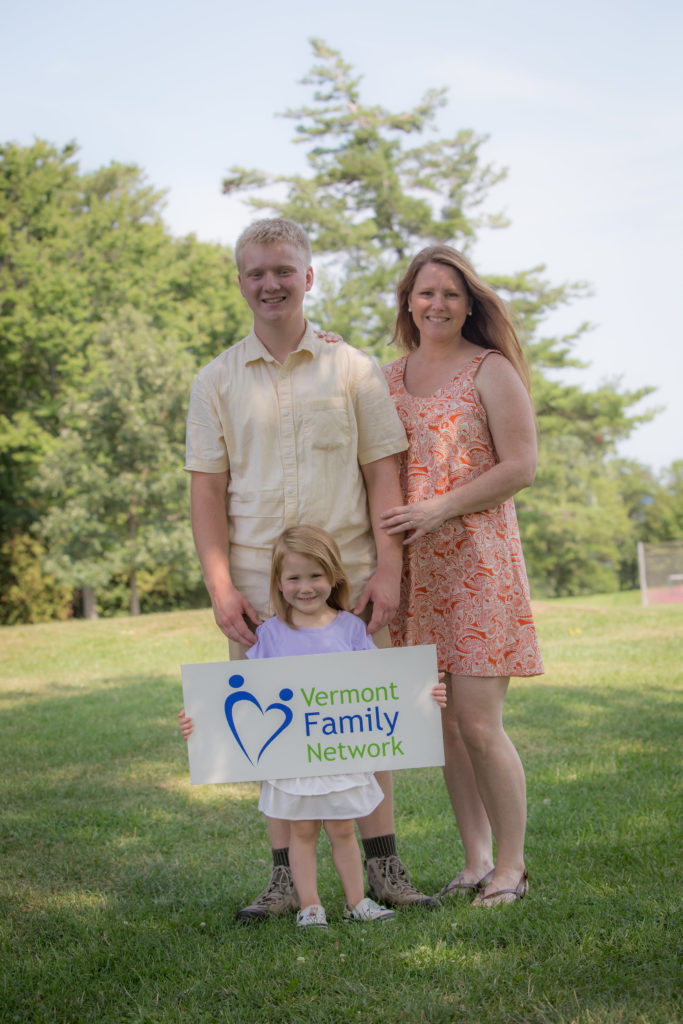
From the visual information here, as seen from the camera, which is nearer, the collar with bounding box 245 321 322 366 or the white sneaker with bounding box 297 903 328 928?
the white sneaker with bounding box 297 903 328 928

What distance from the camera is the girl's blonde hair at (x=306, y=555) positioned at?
10.3ft

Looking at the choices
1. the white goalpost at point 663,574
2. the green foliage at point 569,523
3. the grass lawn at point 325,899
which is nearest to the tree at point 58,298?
the green foliage at point 569,523

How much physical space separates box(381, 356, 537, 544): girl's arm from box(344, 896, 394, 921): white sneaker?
120cm

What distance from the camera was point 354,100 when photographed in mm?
24703

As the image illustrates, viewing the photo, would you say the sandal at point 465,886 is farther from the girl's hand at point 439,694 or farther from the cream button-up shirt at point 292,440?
the cream button-up shirt at point 292,440

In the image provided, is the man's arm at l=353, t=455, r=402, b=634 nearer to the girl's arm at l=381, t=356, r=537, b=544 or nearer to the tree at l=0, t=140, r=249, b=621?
the girl's arm at l=381, t=356, r=537, b=544

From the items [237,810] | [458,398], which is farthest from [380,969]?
[237,810]

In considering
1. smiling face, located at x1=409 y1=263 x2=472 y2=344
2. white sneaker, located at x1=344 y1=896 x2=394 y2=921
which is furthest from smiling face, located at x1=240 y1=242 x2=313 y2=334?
white sneaker, located at x1=344 y1=896 x2=394 y2=921

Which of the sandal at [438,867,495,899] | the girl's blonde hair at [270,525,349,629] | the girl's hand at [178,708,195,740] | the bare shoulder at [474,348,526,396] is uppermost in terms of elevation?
the bare shoulder at [474,348,526,396]

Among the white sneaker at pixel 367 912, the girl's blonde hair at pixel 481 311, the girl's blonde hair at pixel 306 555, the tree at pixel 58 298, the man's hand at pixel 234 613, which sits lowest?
the white sneaker at pixel 367 912

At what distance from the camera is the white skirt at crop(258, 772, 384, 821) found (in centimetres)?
313

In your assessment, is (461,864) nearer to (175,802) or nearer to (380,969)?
(380,969)

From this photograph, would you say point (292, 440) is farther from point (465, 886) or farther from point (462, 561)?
point (465, 886)

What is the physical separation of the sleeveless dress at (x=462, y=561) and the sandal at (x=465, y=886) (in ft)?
2.56
